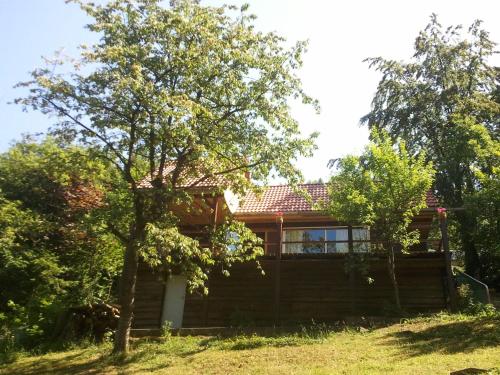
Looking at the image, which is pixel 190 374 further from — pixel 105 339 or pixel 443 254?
pixel 443 254

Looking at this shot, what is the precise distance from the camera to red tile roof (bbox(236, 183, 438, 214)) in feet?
71.1

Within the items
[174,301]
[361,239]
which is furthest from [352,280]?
[174,301]

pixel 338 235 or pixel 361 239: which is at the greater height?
pixel 338 235

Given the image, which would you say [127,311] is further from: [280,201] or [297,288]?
[280,201]

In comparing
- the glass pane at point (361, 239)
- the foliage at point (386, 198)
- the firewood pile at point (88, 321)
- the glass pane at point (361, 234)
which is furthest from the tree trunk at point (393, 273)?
the firewood pile at point (88, 321)

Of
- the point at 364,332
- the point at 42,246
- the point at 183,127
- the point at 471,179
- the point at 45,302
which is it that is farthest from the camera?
the point at 471,179

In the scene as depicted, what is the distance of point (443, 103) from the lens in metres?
30.3

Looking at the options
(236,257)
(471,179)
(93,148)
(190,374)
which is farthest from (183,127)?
(471,179)

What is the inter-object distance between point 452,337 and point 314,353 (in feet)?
13.5

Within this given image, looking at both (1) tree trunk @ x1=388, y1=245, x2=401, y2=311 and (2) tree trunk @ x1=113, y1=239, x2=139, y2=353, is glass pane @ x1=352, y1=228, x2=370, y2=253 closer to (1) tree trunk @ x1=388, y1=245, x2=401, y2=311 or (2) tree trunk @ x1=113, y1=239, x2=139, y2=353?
(1) tree trunk @ x1=388, y1=245, x2=401, y2=311

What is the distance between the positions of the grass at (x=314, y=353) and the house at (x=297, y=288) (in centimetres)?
271

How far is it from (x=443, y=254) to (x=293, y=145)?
772cm

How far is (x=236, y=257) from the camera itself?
14.8 m

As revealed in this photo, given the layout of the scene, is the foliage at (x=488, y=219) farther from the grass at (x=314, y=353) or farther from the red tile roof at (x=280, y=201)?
the red tile roof at (x=280, y=201)
